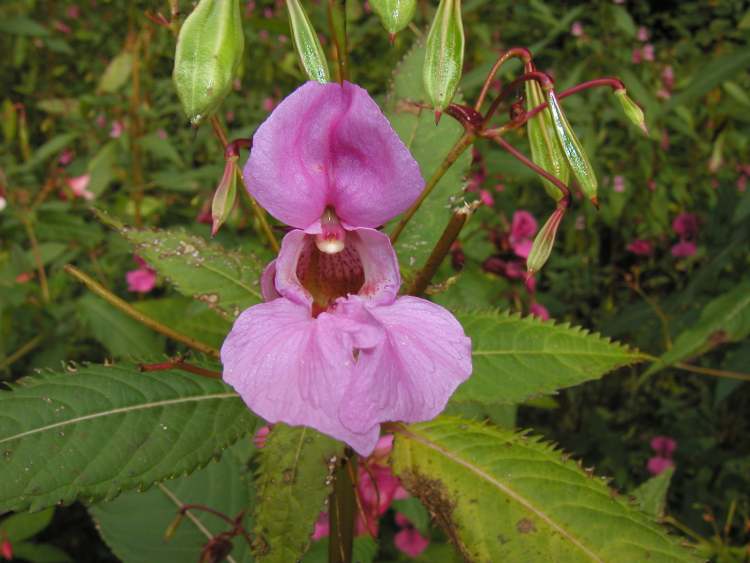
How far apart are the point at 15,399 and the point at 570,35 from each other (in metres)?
3.31

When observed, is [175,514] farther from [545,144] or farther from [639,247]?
[639,247]

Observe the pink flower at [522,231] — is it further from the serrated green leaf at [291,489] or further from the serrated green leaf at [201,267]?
the serrated green leaf at [291,489]

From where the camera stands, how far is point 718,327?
1300 mm

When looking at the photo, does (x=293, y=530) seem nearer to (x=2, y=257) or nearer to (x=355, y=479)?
(x=355, y=479)

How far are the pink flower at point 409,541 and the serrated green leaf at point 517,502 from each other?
3.40 ft

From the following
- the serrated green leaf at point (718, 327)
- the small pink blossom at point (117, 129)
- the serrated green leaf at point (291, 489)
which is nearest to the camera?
the serrated green leaf at point (291, 489)

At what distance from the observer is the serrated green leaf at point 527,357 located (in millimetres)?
776

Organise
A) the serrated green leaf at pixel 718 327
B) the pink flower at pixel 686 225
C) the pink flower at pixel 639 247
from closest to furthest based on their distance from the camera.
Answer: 1. the serrated green leaf at pixel 718 327
2. the pink flower at pixel 686 225
3. the pink flower at pixel 639 247

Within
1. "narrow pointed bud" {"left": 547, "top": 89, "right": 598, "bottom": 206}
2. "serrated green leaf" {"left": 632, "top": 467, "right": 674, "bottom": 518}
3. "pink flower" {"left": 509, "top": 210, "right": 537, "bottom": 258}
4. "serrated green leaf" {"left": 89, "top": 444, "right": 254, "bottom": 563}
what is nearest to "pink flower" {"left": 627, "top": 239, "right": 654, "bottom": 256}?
"pink flower" {"left": 509, "top": 210, "right": 537, "bottom": 258}

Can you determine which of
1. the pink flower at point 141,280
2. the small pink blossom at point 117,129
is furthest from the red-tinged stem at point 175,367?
the small pink blossom at point 117,129

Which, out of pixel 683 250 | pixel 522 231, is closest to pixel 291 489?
pixel 522 231

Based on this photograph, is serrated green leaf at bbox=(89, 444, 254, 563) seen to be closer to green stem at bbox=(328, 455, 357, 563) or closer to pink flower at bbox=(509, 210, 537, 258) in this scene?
green stem at bbox=(328, 455, 357, 563)

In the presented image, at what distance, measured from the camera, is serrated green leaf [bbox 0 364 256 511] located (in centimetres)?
63

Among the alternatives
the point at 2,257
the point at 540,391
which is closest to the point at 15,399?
the point at 540,391
